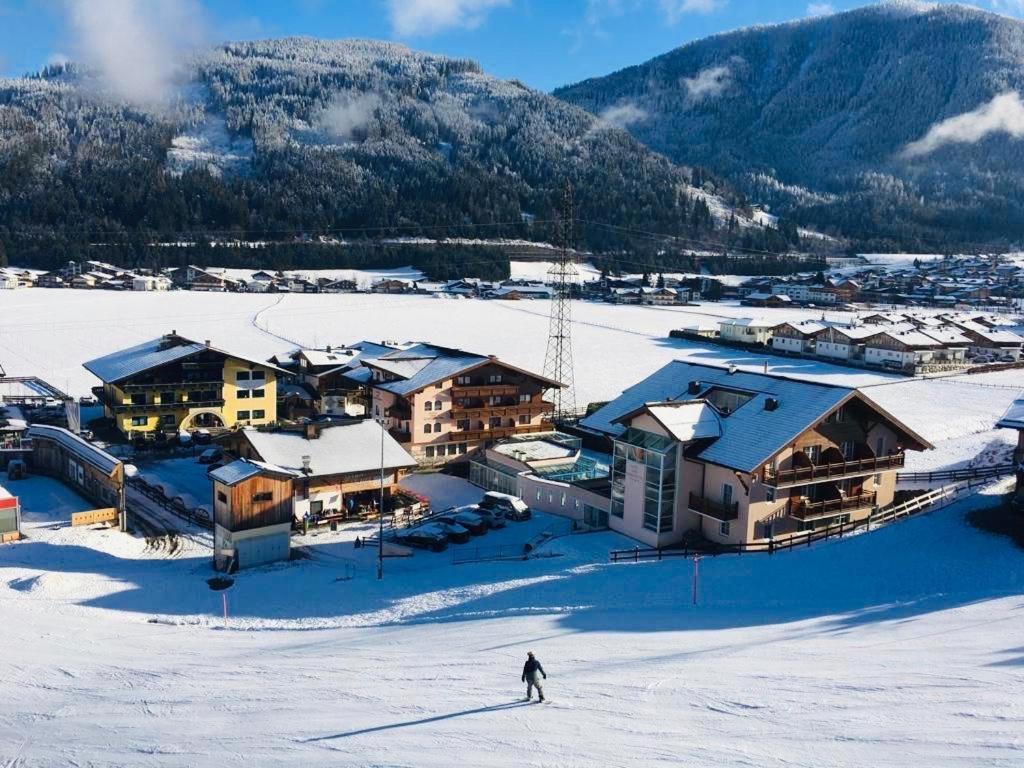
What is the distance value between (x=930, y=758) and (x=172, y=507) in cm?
2157

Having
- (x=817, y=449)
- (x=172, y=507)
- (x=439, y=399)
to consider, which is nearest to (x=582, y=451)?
(x=439, y=399)

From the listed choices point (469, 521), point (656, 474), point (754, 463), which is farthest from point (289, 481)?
point (754, 463)

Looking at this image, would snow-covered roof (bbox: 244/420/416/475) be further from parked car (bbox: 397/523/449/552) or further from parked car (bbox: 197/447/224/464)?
parked car (bbox: 197/447/224/464)

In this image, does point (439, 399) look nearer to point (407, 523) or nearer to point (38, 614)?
point (407, 523)

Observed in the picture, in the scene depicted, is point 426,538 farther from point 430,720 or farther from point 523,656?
point 430,720

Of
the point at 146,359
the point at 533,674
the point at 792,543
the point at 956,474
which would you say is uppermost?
the point at 146,359

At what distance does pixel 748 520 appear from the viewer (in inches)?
787

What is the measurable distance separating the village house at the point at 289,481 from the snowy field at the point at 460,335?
17262 mm

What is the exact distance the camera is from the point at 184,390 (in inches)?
1342

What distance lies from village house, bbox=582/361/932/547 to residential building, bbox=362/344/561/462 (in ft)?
32.0

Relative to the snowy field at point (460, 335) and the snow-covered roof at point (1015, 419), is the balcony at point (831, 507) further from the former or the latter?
the snowy field at point (460, 335)

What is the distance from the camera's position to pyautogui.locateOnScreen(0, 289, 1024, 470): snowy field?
42938 mm

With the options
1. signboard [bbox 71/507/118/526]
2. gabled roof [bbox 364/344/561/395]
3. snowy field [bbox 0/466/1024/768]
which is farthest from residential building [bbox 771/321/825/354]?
signboard [bbox 71/507/118/526]

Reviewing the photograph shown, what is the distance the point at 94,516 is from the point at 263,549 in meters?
5.60
